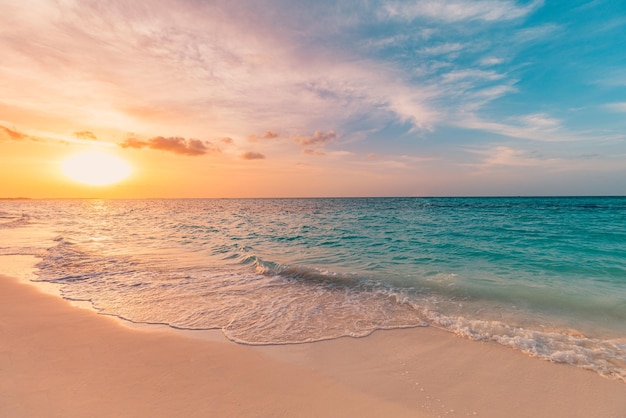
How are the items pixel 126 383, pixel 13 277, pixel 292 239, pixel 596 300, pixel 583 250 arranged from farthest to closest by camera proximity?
pixel 292 239 → pixel 583 250 → pixel 13 277 → pixel 596 300 → pixel 126 383

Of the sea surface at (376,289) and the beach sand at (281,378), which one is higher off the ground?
the beach sand at (281,378)

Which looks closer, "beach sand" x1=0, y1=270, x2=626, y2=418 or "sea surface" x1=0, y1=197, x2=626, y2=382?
"beach sand" x1=0, y1=270, x2=626, y2=418

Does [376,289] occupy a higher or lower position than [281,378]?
lower

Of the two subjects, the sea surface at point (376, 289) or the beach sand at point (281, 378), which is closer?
the beach sand at point (281, 378)

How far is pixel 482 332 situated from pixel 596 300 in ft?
14.5

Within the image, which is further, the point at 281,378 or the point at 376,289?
the point at 376,289

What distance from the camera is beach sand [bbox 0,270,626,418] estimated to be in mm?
3672

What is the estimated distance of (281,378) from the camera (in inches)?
174

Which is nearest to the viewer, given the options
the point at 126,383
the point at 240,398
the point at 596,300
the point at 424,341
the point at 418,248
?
the point at 240,398

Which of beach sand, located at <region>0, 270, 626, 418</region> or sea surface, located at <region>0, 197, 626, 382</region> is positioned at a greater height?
beach sand, located at <region>0, 270, 626, 418</region>

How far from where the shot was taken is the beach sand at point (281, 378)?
145 inches

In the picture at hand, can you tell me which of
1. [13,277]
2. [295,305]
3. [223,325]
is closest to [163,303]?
[223,325]

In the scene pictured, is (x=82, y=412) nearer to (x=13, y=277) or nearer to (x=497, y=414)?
(x=497, y=414)

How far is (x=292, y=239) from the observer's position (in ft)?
66.0
